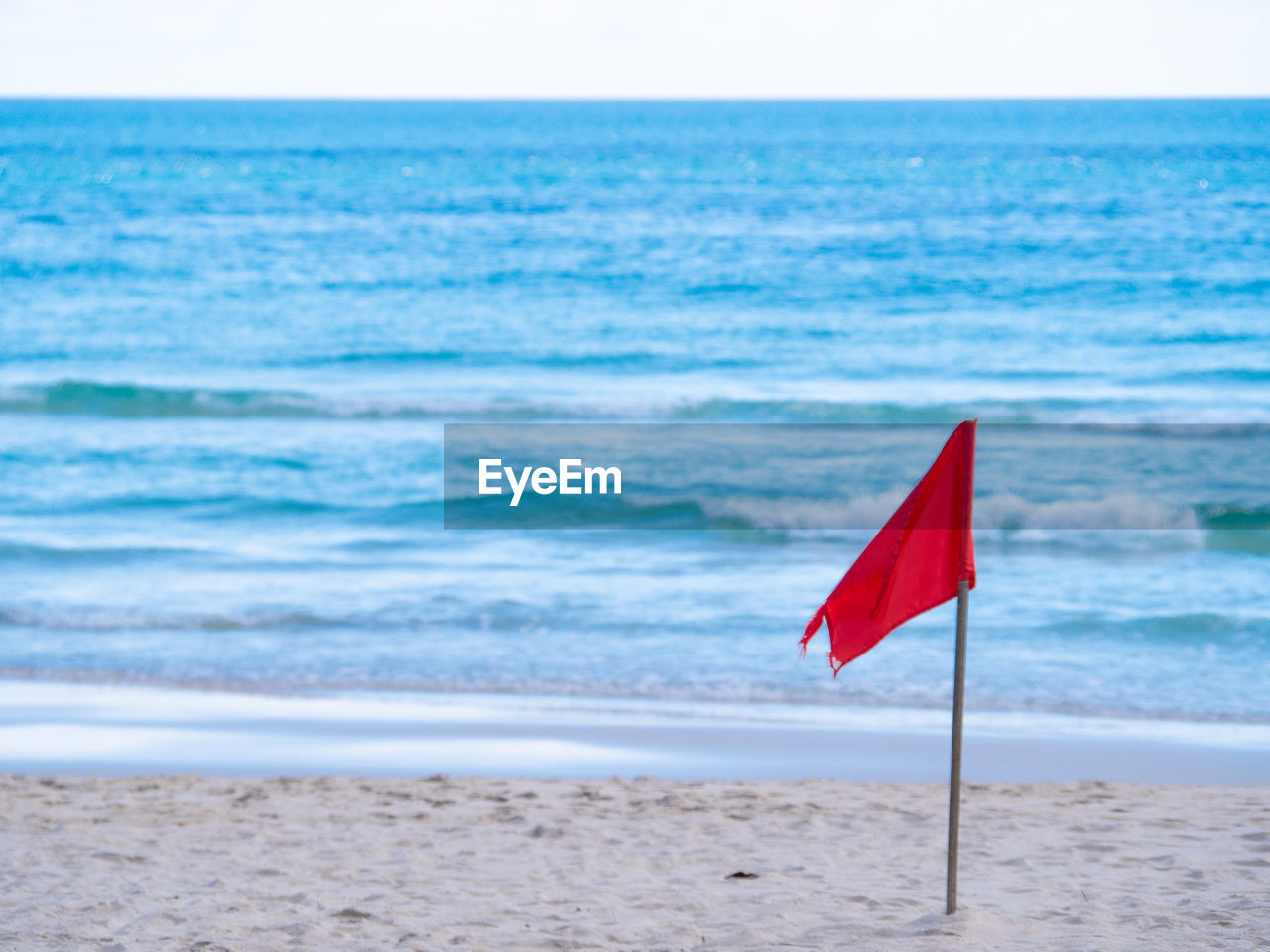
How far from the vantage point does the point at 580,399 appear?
2202 centimetres

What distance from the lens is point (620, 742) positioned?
310 inches

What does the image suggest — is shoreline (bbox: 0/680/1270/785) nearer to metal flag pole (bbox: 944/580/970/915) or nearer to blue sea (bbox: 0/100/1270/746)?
blue sea (bbox: 0/100/1270/746)

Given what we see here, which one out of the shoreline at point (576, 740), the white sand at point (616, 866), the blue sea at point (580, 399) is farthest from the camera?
the blue sea at point (580, 399)

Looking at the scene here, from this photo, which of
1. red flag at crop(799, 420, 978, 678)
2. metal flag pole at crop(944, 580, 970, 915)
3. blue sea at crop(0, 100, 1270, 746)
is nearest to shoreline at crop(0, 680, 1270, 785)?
blue sea at crop(0, 100, 1270, 746)

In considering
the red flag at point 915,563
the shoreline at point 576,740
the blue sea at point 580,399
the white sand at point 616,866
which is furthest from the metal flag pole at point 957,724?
the blue sea at point 580,399

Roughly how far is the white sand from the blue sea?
2.17 m

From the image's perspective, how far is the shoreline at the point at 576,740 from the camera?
24.3 feet

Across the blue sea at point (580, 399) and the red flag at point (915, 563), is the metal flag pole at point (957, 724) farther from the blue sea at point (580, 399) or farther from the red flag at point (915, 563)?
the blue sea at point (580, 399)

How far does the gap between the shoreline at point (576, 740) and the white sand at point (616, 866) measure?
435 millimetres

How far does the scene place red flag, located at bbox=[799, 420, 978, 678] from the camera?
14.1ft

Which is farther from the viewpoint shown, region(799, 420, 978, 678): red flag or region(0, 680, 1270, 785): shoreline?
region(0, 680, 1270, 785): shoreline

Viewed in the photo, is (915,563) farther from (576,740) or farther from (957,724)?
(576,740)

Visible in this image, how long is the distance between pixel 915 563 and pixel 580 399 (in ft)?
58.5

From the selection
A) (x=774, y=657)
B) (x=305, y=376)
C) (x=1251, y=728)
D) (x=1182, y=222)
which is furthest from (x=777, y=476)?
(x=1182, y=222)
